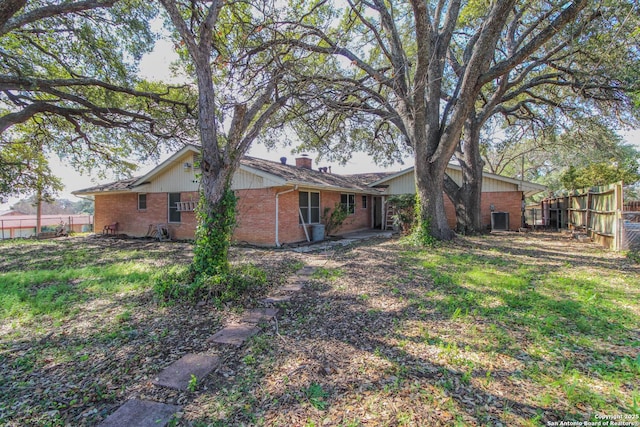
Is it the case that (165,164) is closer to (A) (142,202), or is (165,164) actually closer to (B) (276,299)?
(A) (142,202)

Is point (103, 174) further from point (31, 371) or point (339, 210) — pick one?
point (31, 371)

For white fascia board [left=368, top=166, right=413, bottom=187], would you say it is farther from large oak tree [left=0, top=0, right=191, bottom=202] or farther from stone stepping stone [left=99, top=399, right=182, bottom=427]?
stone stepping stone [left=99, top=399, right=182, bottom=427]

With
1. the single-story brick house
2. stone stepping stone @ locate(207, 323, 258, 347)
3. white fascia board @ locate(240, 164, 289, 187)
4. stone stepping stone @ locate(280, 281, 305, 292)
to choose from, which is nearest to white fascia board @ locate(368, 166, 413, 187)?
the single-story brick house

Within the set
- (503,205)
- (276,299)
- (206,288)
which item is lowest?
(276,299)

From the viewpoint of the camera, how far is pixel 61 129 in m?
13.2

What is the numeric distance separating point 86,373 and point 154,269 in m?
4.47

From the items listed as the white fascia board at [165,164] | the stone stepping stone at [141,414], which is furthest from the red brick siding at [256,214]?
the stone stepping stone at [141,414]

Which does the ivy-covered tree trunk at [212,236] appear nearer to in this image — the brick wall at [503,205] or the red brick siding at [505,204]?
the brick wall at [503,205]

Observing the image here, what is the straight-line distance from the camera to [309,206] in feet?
41.2

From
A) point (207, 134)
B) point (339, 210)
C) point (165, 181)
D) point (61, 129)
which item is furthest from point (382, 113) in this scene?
point (61, 129)

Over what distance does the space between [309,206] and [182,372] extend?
9931mm

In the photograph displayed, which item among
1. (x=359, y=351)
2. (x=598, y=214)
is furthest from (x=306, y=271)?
(x=598, y=214)

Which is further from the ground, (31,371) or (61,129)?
(61,129)

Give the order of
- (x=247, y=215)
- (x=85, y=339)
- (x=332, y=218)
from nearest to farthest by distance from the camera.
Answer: (x=85, y=339) → (x=247, y=215) → (x=332, y=218)
